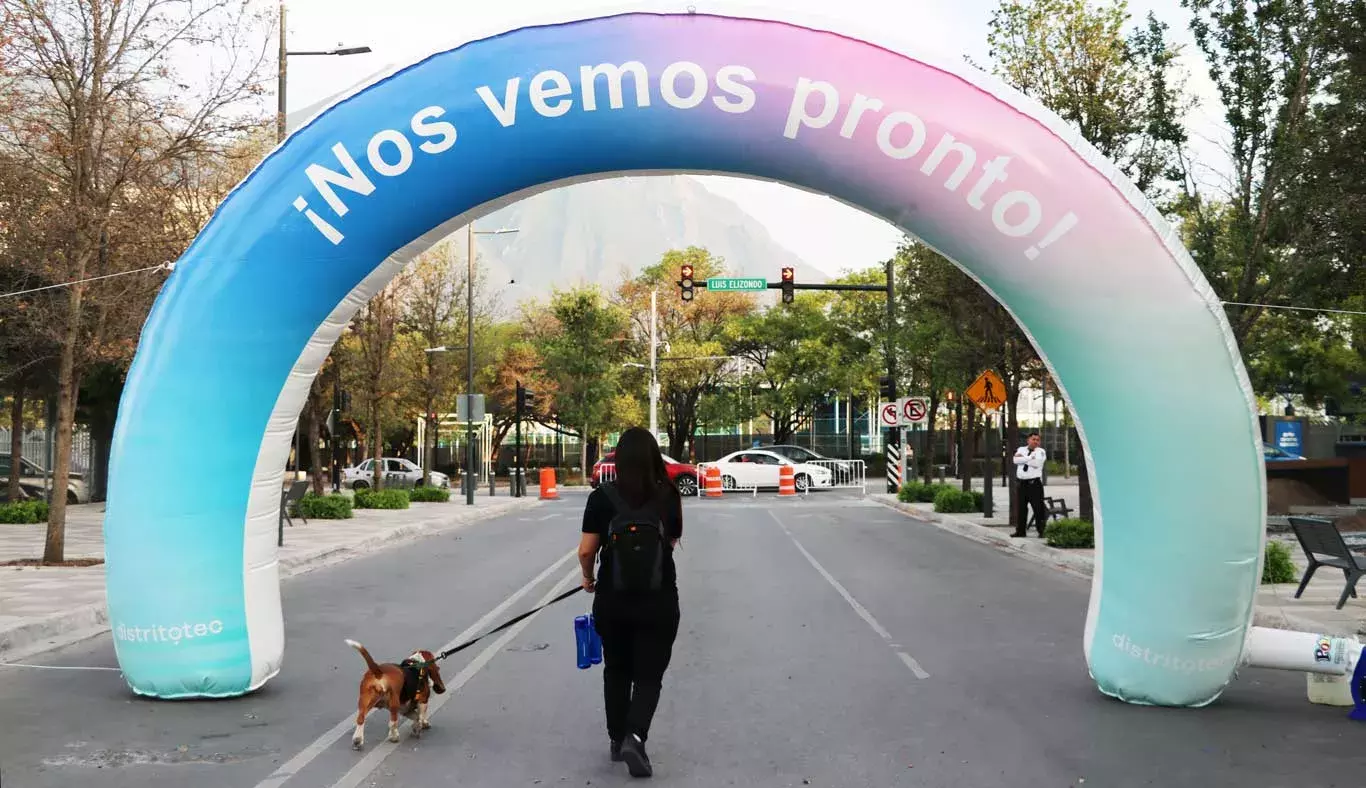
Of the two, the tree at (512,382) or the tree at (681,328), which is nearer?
the tree at (681,328)

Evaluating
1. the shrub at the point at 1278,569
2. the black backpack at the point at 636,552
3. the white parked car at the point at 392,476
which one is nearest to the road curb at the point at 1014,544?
the shrub at the point at 1278,569

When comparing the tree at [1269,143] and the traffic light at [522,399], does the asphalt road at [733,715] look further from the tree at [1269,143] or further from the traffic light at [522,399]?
the traffic light at [522,399]

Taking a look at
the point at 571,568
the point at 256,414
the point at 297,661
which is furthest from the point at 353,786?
the point at 571,568

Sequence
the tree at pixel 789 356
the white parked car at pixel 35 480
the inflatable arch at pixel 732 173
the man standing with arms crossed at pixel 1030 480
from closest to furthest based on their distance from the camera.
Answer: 1. the inflatable arch at pixel 732 173
2. the man standing with arms crossed at pixel 1030 480
3. the white parked car at pixel 35 480
4. the tree at pixel 789 356

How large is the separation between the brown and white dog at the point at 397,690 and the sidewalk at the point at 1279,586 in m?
6.23

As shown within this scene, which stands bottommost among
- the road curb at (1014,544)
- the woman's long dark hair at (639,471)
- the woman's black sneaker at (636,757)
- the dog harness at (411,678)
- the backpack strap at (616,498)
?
the woman's black sneaker at (636,757)

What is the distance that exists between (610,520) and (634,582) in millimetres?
346

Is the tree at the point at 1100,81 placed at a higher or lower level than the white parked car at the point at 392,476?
higher

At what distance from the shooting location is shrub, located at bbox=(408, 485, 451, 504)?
36.7 meters

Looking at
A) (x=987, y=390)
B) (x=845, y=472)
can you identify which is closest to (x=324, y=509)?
(x=987, y=390)

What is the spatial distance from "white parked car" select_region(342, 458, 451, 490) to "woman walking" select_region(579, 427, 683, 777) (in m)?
43.1

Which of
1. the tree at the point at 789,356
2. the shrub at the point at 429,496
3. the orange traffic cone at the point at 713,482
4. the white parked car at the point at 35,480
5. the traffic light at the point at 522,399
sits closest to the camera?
the white parked car at the point at 35,480

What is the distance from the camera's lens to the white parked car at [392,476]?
164 ft

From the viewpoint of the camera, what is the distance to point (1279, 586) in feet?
46.1
